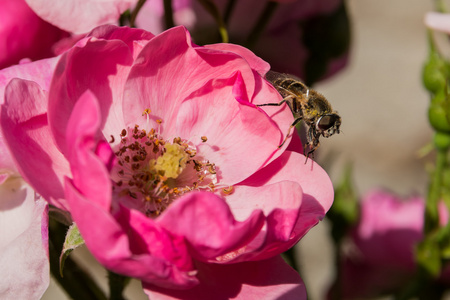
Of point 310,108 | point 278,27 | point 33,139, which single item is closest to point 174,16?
point 278,27

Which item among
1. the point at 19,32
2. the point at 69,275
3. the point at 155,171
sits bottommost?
the point at 69,275

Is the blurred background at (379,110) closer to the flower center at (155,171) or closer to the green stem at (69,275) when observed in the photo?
the green stem at (69,275)

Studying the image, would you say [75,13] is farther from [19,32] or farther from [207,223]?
[207,223]

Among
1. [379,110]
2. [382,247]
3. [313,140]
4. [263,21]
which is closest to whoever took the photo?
[313,140]

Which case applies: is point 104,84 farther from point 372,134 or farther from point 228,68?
point 372,134

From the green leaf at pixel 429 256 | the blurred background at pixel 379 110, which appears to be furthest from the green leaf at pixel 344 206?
the blurred background at pixel 379 110

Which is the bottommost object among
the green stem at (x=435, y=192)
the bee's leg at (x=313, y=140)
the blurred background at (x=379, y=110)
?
the blurred background at (x=379, y=110)

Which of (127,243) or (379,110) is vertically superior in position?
(127,243)
